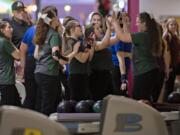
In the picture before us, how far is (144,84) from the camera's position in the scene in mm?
4633

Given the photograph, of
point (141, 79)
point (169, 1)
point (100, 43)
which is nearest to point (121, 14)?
point (100, 43)

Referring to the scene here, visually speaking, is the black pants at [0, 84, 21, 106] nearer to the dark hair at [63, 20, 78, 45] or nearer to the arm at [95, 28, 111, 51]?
the dark hair at [63, 20, 78, 45]

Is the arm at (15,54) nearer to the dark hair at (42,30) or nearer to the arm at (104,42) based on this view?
the dark hair at (42,30)

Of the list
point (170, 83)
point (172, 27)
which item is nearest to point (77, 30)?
point (172, 27)

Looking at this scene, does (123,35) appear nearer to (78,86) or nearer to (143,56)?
(143,56)

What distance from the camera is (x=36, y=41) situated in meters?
4.57

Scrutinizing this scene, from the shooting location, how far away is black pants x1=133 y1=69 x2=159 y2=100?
15.2 feet

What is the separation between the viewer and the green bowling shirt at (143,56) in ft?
14.7

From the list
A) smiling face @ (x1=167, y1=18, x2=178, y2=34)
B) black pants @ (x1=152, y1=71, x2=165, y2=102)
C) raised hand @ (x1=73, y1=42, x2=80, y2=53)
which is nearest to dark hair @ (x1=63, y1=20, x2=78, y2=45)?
raised hand @ (x1=73, y1=42, x2=80, y2=53)

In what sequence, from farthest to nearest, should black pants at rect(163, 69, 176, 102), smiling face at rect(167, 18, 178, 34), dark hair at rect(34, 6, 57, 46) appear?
black pants at rect(163, 69, 176, 102) → smiling face at rect(167, 18, 178, 34) → dark hair at rect(34, 6, 57, 46)

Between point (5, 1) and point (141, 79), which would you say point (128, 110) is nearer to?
point (141, 79)

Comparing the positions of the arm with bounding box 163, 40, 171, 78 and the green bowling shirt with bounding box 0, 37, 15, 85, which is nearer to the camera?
the green bowling shirt with bounding box 0, 37, 15, 85

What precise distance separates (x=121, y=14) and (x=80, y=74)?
819 millimetres

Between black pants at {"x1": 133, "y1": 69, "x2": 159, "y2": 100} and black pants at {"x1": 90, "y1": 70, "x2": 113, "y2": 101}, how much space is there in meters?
0.46
